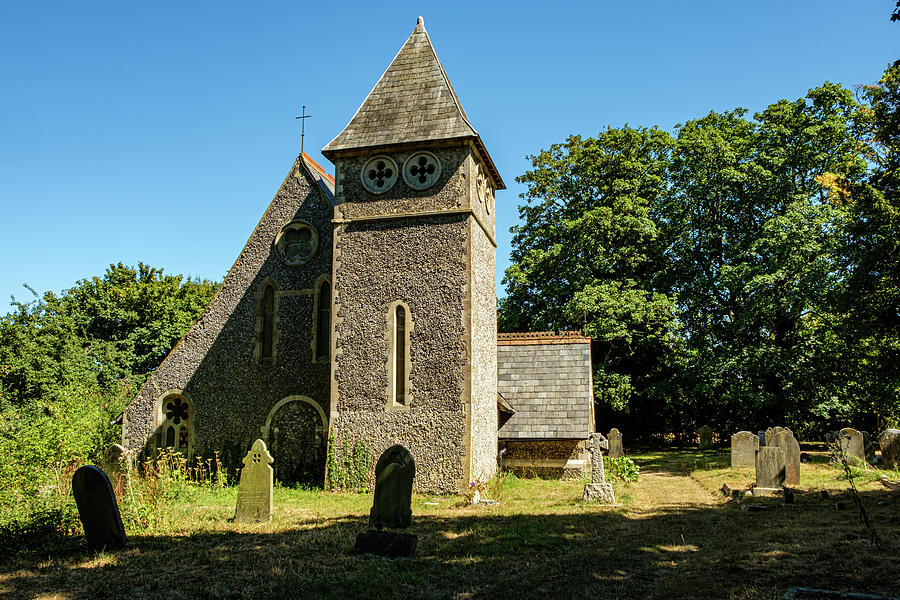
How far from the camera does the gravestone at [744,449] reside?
18250 millimetres

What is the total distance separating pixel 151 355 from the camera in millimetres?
27422

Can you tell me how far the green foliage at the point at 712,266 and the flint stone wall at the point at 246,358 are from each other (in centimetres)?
1241

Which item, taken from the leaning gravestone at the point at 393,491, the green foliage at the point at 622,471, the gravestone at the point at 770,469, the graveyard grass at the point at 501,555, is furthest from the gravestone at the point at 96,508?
the gravestone at the point at 770,469

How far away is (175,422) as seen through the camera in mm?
16047

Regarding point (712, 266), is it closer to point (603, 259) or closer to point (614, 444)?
point (603, 259)

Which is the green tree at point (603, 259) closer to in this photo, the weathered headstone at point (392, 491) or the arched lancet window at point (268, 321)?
the arched lancet window at point (268, 321)

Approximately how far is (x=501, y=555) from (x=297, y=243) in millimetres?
10891

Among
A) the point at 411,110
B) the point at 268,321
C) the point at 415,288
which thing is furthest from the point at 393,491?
the point at 411,110

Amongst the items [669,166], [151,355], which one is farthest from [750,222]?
[151,355]

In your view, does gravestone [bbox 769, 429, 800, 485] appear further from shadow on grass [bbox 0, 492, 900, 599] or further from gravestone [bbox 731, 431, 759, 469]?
gravestone [bbox 731, 431, 759, 469]

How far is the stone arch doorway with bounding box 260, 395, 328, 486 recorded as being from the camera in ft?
A: 48.3

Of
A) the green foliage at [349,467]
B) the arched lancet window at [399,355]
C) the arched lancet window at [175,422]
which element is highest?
the arched lancet window at [399,355]

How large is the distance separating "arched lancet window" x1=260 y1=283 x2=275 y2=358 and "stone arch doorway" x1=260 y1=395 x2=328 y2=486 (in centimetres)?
150

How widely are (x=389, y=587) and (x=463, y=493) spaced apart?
6.41 m
